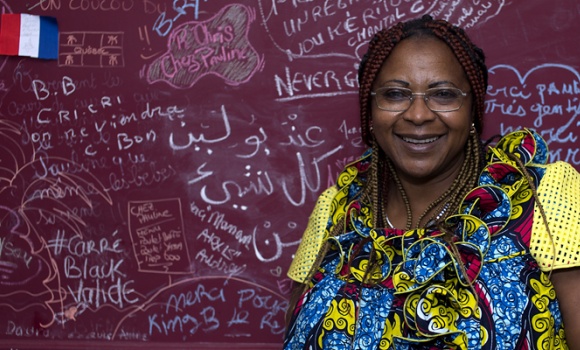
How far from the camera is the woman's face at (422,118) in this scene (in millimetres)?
2080

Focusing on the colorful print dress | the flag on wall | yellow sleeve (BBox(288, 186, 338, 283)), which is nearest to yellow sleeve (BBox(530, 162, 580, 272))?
the colorful print dress

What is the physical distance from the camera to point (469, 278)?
1930 mm

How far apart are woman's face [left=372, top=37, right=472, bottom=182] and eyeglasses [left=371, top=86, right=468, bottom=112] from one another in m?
0.01

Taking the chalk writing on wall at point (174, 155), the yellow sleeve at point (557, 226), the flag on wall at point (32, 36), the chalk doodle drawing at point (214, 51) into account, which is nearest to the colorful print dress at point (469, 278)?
the yellow sleeve at point (557, 226)

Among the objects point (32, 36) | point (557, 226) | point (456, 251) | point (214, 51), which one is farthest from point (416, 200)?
point (32, 36)

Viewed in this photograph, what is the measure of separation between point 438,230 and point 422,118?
31 centimetres

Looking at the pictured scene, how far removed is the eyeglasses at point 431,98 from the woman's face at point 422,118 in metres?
0.01

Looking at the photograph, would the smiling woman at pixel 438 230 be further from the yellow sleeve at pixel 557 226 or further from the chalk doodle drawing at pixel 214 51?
the chalk doodle drawing at pixel 214 51

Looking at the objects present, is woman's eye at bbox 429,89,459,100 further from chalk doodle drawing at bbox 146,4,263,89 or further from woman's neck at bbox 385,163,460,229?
chalk doodle drawing at bbox 146,4,263,89

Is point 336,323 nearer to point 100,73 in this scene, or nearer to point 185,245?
point 185,245

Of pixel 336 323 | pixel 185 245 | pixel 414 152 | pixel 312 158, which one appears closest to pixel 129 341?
pixel 185 245

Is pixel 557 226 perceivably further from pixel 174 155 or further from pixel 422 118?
pixel 174 155

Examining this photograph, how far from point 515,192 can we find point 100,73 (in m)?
1.87

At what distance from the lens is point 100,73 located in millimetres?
3160
